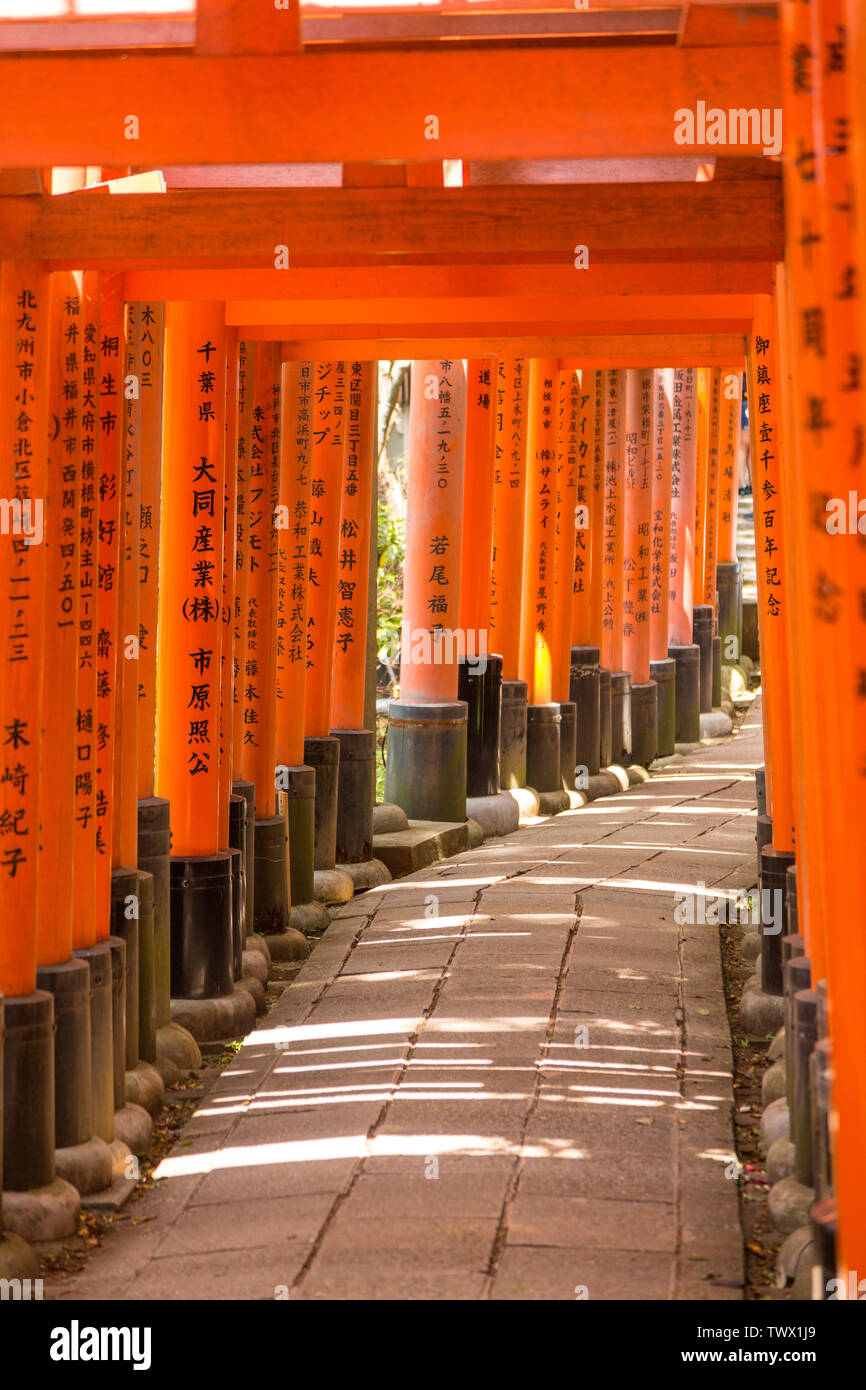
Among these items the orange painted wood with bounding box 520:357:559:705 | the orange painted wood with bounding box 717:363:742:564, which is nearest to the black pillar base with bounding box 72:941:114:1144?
the orange painted wood with bounding box 520:357:559:705

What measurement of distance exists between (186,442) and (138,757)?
1.48 meters

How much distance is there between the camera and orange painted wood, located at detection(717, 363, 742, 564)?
72.6 feet

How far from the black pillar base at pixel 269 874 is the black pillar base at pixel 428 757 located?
2.67 m

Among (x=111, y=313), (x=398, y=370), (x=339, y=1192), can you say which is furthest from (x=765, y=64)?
(x=398, y=370)

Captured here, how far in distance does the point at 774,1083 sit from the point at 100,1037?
2.53 m

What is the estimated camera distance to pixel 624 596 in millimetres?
17250

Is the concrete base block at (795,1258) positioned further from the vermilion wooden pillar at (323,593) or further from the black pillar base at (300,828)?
the vermilion wooden pillar at (323,593)

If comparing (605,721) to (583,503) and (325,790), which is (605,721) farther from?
(325,790)

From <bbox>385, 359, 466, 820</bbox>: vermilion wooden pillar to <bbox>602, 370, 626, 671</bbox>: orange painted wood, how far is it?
13.0ft

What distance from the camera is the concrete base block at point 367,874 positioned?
11.4m

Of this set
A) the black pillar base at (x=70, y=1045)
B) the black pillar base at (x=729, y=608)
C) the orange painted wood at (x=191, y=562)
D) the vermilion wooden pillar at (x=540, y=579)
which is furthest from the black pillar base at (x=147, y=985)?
the black pillar base at (x=729, y=608)

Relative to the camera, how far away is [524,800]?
1405 centimetres

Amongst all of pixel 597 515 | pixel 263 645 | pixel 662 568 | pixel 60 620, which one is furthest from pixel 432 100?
pixel 662 568
